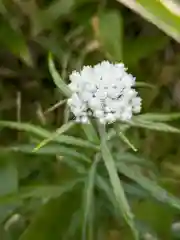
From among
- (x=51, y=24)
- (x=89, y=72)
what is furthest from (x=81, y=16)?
(x=89, y=72)

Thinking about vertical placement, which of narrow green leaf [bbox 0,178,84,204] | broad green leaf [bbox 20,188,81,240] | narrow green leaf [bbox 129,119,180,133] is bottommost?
broad green leaf [bbox 20,188,81,240]

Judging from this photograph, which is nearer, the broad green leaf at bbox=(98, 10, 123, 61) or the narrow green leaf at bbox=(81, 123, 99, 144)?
the narrow green leaf at bbox=(81, 123, 99, 144)

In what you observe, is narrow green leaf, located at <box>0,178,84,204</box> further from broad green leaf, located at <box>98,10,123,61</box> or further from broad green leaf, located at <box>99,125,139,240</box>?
broad green leaf, located at <box>98,10,123,61</box>

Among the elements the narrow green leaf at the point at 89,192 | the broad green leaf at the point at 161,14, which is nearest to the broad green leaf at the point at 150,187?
the narrow green leaf at the point at 89,192

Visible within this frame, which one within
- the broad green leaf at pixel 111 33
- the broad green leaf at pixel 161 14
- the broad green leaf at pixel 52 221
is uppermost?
the broad green leaf at pixel 111 33

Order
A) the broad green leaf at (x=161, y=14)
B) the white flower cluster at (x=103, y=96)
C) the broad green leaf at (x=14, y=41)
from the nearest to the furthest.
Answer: the white flower cluster at (x=103, y=96) → the broad green leaf at (x=161, y=14) → the broad green leaf at (x=14, y=41)

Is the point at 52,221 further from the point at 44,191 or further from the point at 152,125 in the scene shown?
the point at 152,125

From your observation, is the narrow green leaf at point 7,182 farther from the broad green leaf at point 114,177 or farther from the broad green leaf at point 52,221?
the broad green leaf at point 114,177

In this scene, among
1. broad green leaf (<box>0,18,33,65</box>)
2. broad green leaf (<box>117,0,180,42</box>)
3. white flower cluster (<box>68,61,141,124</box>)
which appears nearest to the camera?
white flower cluster (<box>68,61,141,124</box>)

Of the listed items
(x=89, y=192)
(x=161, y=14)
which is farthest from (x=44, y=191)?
(x=161, y=14)

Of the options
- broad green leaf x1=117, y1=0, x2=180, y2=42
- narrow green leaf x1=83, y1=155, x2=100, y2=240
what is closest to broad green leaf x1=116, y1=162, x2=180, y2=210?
narrow green leaf x1=83, y1=155, x2=100, y2=240
